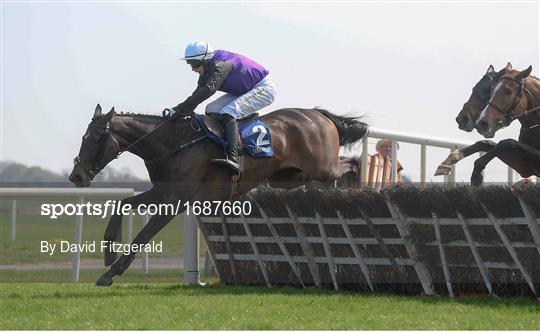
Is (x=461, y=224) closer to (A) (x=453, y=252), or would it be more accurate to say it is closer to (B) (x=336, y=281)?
(A) (x=453, y=252)

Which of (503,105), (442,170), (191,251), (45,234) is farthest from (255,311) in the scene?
(45,234)

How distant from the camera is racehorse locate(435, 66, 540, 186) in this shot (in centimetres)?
959

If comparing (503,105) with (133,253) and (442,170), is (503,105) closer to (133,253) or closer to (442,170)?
(442,170)

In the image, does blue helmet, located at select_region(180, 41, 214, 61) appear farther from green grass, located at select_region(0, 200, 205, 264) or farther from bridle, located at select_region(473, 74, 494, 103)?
green grass, located at select_region(0, 200, 205, 264)

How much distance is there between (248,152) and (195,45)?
1104 millimetres

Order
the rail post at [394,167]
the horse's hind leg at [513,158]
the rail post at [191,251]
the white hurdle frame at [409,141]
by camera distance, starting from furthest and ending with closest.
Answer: the rail post at [394,167] < the white hurdle frame at [409,141] < the rail post at [191,251] < the horse's hind leg at [513,158]

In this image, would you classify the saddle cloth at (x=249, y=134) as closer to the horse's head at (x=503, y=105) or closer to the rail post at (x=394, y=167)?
the horse's head at (x=503, y=105)

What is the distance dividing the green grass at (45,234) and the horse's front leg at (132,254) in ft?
21.4

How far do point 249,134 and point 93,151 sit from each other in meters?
1.48

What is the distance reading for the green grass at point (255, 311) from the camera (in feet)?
21.9

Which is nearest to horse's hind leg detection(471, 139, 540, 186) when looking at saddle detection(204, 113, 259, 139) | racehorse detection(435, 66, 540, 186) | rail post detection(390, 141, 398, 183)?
racehorse detection(435, 66, 540, 186)

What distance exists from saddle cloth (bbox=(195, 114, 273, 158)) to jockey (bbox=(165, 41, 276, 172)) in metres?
0.07

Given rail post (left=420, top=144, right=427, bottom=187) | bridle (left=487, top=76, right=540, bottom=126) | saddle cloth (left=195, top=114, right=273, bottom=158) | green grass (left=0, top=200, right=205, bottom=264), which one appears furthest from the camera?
green grass (left=0, top=200, right=205, bottom=264)

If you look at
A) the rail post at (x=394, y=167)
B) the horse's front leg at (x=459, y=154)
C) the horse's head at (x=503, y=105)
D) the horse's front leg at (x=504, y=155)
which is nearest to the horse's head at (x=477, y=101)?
the horse's head at (x=503, y=105)
